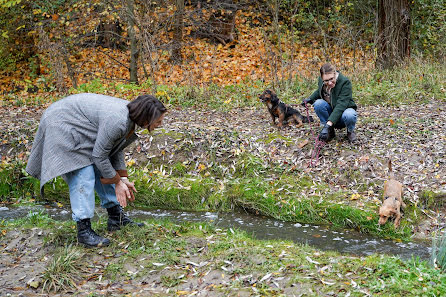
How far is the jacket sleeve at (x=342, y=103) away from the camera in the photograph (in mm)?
6234

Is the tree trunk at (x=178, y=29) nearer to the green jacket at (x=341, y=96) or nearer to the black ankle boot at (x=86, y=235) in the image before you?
the green jacket at (x=341, y=96)

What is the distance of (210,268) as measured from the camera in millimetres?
3693

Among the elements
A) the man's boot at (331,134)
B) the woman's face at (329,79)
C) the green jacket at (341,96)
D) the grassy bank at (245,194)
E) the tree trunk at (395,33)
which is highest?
the tree trunk at (395,33)

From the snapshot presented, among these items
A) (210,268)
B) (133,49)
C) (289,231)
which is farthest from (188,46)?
(210,268)

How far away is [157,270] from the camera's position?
374 centimetres

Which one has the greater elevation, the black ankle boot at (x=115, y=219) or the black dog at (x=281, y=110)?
the black dog at (x=281, y=110)

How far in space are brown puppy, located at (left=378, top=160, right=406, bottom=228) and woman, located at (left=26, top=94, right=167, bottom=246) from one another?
3.06 meters

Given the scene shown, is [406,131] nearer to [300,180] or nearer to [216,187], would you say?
[300,180]

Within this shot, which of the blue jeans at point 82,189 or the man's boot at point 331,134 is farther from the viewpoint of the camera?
the man's boot at point 331,134

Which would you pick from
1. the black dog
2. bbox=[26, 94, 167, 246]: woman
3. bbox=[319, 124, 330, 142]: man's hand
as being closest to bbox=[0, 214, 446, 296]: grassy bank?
bbox=[26, 94, 167, 246]: woman

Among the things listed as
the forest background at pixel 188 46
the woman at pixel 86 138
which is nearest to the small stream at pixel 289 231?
the woman at pixel 86 138

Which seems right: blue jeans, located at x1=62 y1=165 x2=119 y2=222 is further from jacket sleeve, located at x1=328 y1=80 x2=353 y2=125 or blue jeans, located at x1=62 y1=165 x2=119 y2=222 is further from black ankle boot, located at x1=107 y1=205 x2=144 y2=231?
jacket sleeve, located at x1=328 y1=80 x2=353 y2=125

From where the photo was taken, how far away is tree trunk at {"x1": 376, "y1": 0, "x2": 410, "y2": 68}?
1080cm

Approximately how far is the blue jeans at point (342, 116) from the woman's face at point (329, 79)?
16.6 inches
